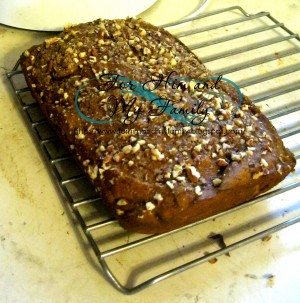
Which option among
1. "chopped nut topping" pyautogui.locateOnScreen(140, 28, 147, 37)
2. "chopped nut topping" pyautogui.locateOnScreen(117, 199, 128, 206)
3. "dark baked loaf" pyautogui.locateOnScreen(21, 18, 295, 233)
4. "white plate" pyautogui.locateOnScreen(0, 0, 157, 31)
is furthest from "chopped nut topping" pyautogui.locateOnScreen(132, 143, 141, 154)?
"white plate" pyautogui.locateOnScreen(0, 0, 157, 31)

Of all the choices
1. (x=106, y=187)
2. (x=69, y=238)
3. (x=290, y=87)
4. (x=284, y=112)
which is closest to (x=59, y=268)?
(x=69, y=238)

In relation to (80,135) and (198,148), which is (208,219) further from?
(80,135)

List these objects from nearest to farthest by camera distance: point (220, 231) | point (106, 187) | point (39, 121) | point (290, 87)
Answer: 1. point (106, 187)
2. point (220, 231)
3. point (39, 121)
4. point (290, 87)

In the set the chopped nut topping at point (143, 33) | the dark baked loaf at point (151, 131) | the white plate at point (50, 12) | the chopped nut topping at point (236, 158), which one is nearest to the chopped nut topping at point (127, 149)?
the dark baked loaf at point (151, 131)

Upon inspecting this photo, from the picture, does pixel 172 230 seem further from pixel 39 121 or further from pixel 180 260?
pixel 39 121

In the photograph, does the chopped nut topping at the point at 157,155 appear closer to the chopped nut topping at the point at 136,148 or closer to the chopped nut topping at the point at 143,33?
the chopped nut topping at the point at 136,148
